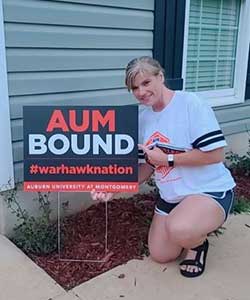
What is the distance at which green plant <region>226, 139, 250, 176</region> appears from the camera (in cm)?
394

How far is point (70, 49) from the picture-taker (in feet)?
8.52

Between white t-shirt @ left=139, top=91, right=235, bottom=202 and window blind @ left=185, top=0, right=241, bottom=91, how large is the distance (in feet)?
5.32

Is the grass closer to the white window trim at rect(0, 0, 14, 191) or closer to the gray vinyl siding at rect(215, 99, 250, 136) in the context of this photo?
the gray vinyl siding at rect(215, 99, 250, 136)

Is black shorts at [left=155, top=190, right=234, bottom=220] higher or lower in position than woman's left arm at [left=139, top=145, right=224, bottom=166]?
lower

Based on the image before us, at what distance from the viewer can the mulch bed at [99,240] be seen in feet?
7.21

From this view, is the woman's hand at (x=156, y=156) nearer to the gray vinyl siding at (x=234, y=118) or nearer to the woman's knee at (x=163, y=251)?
the woman's knee at (x=163, y=251)

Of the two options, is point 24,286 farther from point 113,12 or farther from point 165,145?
point 113,12

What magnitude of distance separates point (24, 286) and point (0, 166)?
765mm

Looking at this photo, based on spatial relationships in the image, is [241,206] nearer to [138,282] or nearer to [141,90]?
[138,282]

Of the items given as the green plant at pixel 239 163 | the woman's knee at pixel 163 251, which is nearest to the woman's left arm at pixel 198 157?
the woman's knee at pixel 163 251

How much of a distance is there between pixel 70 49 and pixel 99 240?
1259 millimetres

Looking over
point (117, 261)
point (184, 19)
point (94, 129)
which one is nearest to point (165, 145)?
point (94, 129)

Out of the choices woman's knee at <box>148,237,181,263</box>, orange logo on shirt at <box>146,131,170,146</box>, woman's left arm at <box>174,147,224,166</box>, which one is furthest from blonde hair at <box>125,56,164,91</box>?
woman's knee at <box>148,237,181,263</box>

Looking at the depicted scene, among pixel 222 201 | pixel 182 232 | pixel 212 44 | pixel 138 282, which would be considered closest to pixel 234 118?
pixel 212 44
